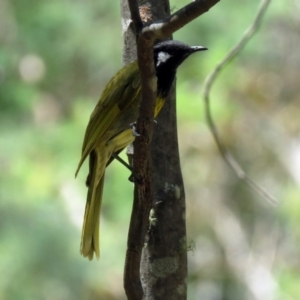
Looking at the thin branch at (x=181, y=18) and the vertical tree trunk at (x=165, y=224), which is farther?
the vertical tree trunk at (x=165, y=224)

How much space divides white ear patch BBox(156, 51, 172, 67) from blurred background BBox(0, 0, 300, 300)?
9.57ft

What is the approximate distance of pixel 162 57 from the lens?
2.88 m

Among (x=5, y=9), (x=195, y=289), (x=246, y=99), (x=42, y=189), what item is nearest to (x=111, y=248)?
(x=42, y=189)

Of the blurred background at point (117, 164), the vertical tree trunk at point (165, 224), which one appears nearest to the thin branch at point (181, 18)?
the vertical tree trunk at point (165, 224)

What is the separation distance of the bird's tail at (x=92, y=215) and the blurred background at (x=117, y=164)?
289 cm

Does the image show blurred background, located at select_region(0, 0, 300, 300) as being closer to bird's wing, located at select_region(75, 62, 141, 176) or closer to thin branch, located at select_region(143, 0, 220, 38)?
bird's wing, located at select_region(75, 62, 141, 176)

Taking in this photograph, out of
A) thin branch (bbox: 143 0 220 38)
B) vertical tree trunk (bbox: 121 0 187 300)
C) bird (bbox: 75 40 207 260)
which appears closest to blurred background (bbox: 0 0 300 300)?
bird (bbox: 75 40 207 260)

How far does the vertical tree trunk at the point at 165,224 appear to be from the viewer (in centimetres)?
254

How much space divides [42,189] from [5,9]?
3.37 m

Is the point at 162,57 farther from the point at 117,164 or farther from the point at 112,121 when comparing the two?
the point at 117,164

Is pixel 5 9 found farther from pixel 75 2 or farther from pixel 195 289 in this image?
pixel 195 289

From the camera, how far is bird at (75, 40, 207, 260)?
112 inches

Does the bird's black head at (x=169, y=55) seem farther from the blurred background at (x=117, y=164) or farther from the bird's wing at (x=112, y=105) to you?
the blurred background at (x=117, y=164)

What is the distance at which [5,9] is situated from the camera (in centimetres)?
856
